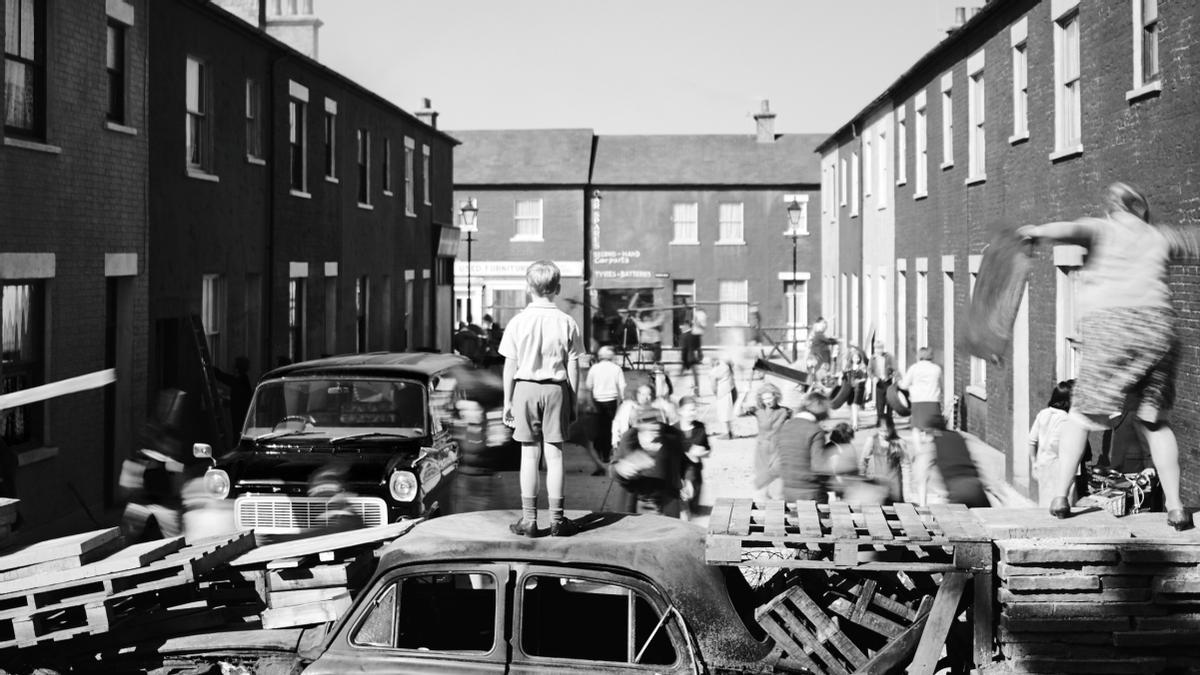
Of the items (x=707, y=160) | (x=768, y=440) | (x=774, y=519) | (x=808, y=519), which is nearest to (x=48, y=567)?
(x=774, y=519)

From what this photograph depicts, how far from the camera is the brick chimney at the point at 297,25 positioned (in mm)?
32406

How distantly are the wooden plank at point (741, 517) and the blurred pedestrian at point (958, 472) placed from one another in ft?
13.5

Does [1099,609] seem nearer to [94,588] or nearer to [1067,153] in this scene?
[94,588]

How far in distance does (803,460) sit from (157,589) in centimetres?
547

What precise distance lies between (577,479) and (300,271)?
899 cm

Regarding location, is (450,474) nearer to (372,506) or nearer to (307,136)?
(372,506)

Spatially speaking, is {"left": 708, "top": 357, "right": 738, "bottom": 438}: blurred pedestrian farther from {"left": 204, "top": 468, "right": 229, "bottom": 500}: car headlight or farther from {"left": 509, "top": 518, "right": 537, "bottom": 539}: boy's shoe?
{"left": 509, "top": 518, "right": 537, "bottom": 539}: boy's shoe

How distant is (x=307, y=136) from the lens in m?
25.4

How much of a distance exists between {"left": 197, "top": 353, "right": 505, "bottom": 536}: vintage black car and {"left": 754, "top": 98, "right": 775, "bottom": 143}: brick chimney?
4311 cm

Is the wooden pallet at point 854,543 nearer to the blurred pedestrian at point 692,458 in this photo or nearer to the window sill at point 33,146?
the blurred pedestrian at point 692,458

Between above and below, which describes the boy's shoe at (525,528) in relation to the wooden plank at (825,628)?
above

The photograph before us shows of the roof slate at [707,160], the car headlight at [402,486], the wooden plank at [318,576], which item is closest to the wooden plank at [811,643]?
the wooden plank at [318,576]

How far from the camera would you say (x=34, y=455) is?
46.7ft

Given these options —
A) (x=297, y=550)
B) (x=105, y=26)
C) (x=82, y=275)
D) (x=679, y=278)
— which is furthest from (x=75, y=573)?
(x=679, y=278)
